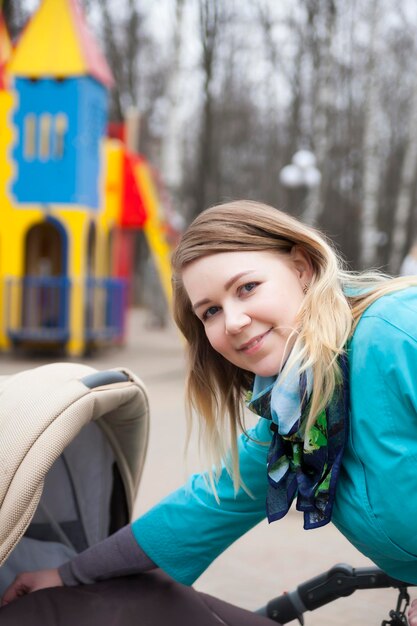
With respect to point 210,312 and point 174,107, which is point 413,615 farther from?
point 174,107

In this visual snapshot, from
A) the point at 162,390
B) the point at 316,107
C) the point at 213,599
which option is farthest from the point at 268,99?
the point at 213,599

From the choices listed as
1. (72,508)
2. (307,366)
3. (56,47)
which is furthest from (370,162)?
(307,366)

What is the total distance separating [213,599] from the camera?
7.83 ft

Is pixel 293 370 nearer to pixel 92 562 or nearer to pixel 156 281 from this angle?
pixel 92 562

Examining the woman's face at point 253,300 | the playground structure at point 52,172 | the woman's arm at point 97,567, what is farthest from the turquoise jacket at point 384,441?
the playground structure at point 52,172

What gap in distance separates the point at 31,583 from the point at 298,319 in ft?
3.43

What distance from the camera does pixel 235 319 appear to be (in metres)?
1.81

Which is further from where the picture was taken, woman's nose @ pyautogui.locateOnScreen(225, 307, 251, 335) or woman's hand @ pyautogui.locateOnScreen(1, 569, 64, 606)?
woman's hand @ pyautogui.locateOnScreen(1, 569, 64, 606)

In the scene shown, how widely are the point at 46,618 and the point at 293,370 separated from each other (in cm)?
A: 90

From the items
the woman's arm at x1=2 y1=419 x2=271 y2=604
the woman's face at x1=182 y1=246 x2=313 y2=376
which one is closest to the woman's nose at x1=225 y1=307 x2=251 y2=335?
the woman's face at x1=182 y1=246 x2=313 y2=376

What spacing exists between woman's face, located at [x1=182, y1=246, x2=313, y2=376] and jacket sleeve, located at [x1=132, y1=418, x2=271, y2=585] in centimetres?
37

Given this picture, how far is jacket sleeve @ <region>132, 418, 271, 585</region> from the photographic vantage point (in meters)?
2.20

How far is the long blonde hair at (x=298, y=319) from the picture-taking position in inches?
68.9

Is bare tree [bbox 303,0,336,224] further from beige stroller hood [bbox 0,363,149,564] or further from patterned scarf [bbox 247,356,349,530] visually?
patterned scarf [bbox 247,356,349,530]
